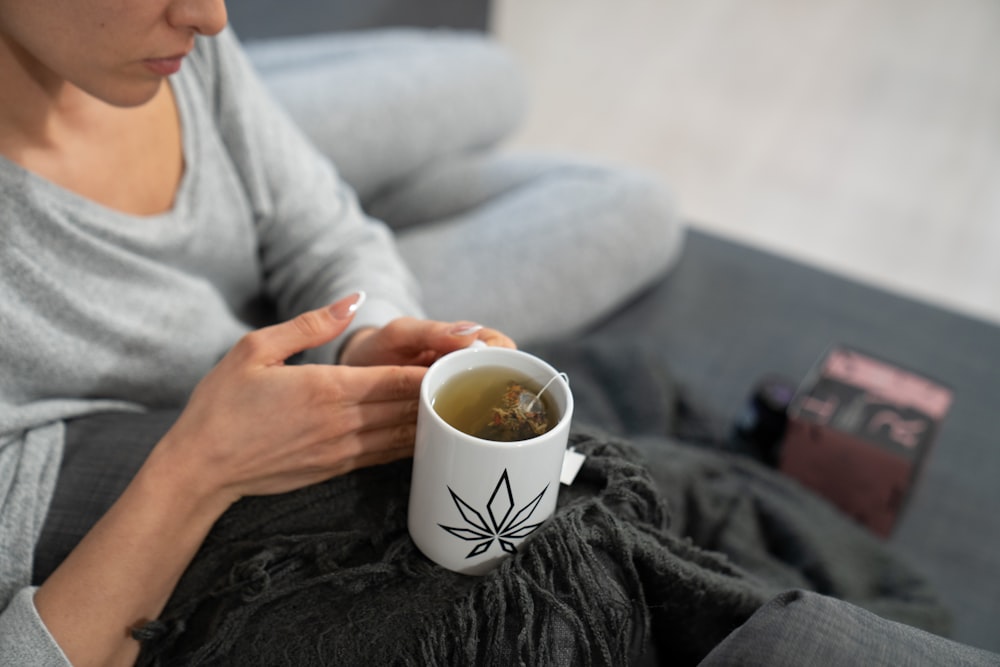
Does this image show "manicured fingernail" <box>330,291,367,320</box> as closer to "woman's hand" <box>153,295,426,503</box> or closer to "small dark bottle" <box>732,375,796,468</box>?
"woman's hand" <box>153,295,426,503</box>

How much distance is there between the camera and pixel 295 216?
104 cm

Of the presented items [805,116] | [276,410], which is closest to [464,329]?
A: [276,410]

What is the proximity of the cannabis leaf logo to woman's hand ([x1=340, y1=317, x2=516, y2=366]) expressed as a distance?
148 millimetres

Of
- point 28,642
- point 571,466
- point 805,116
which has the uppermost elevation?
point 571,466

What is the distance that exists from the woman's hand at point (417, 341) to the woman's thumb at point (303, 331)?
5 cm

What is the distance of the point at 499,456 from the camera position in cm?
57

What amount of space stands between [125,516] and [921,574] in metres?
0.85

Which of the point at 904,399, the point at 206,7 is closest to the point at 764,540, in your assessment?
the point at 904,399

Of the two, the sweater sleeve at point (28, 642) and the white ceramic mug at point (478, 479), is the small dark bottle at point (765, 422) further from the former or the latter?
the sweater sleeve at point (28, 642)

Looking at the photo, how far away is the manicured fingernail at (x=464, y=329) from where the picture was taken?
71 cm

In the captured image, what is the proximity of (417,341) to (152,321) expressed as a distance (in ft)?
1.02

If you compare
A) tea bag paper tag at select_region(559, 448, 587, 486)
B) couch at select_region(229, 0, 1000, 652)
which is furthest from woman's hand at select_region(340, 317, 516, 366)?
couch at select_region(229, 0, 1000, 652)

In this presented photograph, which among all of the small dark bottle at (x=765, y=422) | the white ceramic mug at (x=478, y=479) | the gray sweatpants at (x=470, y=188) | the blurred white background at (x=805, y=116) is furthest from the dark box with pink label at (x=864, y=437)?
the blurred white background at (x=805, y=116)

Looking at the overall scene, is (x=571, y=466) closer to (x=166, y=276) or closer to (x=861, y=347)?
(x=166, y=276)
